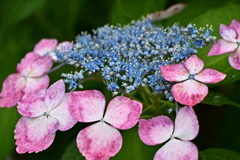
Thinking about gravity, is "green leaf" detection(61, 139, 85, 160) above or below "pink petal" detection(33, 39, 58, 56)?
below

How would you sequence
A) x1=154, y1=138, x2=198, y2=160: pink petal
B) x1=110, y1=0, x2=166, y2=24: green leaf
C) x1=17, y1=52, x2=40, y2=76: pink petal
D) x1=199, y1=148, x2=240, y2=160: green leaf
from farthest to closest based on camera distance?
x1=110, y1=0, x2=166, y2=24: green leaf < x1=17, y1=52, x2=40, y2=76: pink petal < x1=199, y1=148, x2=240, y2=160: green leaf < x1=154, y1=138, x2=198, y2=160: pink petal

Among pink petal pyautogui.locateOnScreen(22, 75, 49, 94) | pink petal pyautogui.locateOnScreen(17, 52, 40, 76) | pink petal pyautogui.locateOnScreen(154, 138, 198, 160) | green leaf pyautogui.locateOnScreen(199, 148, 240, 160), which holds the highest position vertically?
pink petal pyautogui.locateOnScreen(17, 52, 40, 76)

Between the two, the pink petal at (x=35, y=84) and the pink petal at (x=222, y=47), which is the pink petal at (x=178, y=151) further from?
the pink petal at (x=35, y=84)

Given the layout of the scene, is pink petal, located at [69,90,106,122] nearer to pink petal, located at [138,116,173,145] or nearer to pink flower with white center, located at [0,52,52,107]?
pink petal, located at [138,116,173,145]

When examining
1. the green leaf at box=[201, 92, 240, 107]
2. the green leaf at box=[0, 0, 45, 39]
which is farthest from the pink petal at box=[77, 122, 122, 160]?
the green leaf at box=[0, 0, 45, 39]

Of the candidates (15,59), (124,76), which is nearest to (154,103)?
(124,76)

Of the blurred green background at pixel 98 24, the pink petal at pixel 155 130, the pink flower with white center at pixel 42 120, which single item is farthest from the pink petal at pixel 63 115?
the blurred green background at pixel 98 24

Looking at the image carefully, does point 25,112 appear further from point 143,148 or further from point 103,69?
point 143,148

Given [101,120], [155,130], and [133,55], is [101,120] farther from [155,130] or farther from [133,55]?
[133,55]
